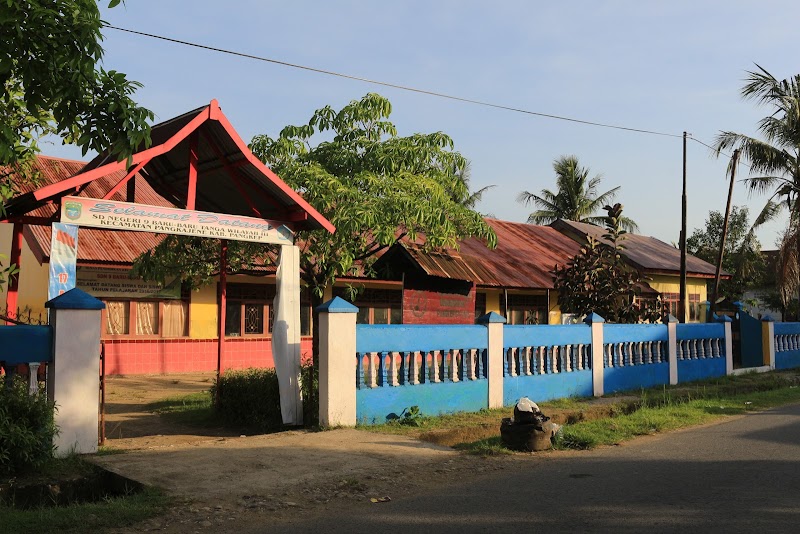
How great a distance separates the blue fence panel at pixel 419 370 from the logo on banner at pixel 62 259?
3.56 metres

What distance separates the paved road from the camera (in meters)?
5.53

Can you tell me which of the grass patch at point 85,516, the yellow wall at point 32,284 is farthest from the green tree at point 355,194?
the yellow wall at point 32,284

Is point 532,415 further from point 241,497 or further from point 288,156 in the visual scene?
point 288,156

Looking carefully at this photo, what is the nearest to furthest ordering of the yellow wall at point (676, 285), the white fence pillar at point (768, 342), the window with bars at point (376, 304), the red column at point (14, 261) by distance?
1. the red column at point (14, 261)
2. the white fence pillar at point (768, 342)
3. the window with bars at point (376, 304)
4. the yellow wall at point (676, 285)

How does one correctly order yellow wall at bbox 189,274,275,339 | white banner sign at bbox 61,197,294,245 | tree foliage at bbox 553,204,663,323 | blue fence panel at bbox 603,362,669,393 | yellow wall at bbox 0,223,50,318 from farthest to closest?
yellow wall at bbox 189,274,275,339 → yellow wall at bbox 0,223,50,318 → tree foliage at bbox 553,204,663,323 → blue fence panel at bbox 603,362,669,393 → white banner sign at bbox 61,197,294,245

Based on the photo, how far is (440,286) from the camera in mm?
12367

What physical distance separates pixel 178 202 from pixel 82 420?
5198mm

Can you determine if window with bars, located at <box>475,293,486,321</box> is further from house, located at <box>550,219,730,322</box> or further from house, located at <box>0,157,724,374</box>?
house, located at <box>550,219,730,322</box>

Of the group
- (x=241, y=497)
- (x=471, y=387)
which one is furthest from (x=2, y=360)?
(x=471, y=387)

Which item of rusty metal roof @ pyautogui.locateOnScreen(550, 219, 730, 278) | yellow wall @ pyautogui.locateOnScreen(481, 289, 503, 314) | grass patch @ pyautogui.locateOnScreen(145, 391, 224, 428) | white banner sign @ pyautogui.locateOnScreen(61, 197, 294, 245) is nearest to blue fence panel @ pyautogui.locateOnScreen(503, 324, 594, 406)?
white banner sign @ pyautogui.locateOnScreen(61, 197, 294, 245)

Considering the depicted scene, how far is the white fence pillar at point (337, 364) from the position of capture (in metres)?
9.49

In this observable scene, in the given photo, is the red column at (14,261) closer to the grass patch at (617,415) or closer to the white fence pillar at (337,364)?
the white fence pillar at (337,364)

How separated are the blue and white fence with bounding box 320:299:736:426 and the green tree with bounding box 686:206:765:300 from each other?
2121 centimetres

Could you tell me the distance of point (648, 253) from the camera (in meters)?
30.2
